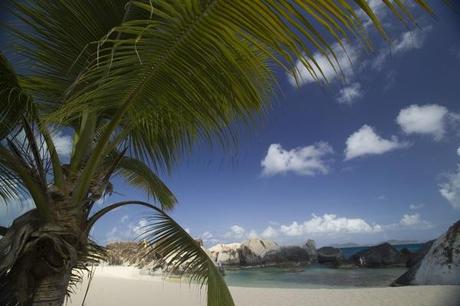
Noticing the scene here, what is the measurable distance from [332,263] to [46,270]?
40.4 m

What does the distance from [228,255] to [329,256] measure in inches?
466

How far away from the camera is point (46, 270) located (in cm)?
226

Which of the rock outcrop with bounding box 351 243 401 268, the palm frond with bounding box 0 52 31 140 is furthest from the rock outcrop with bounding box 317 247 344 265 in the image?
the palm frond with bounding box 0 52 31 140

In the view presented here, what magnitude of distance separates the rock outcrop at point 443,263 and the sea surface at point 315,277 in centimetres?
713

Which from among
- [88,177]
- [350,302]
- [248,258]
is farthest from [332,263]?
[88,177]

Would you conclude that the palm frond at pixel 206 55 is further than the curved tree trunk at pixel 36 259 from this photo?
No

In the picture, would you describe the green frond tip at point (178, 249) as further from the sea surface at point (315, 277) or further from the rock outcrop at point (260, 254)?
the rock outcrop at point (260, 254)

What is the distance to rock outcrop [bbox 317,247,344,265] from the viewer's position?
1543 inches

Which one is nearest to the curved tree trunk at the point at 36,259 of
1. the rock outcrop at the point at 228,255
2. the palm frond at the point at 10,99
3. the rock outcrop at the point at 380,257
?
the palm frond at the point at 10,99

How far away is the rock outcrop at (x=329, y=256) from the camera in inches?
1543

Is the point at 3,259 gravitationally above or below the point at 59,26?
below

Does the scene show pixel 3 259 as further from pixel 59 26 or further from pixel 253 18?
pixel 253 18

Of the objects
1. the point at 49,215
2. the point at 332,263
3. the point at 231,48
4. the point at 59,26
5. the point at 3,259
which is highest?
the point at 59,26

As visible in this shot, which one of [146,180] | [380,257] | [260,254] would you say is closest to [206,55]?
[146,180]
